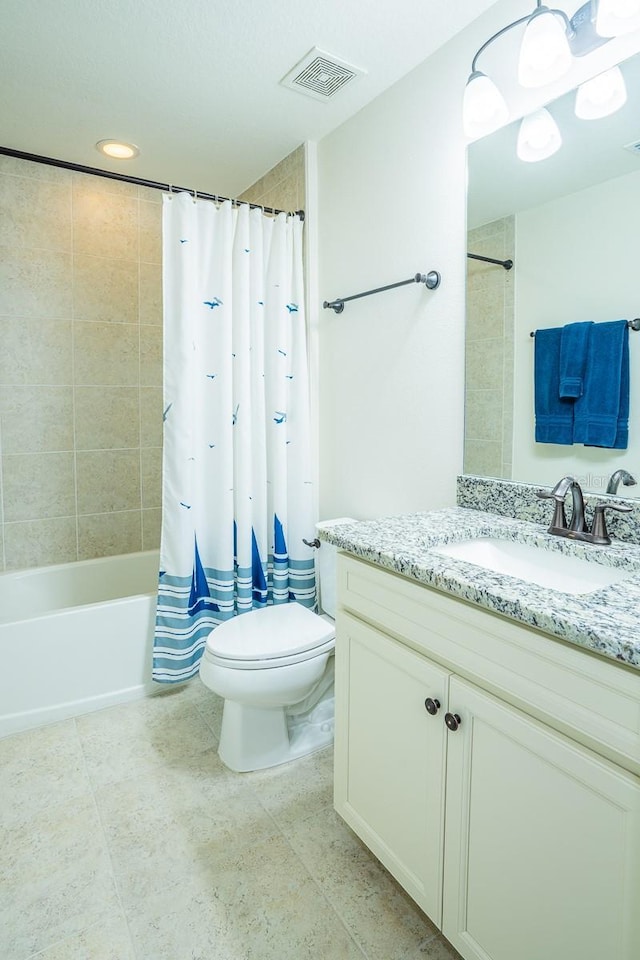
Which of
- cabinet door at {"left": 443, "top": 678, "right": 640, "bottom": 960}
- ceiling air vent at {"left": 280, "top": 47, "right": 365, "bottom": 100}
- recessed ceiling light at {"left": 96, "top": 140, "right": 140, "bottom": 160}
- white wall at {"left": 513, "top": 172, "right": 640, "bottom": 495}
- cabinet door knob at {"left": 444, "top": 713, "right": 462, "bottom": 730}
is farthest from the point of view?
recessed ceiling light at {"left": 96, "top": 140, "right": 140, "bottom": 160}

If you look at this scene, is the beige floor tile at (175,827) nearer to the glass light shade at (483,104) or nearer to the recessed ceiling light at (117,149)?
the glass light shade at (483,104)

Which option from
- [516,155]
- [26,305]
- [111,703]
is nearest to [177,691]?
[111,703]

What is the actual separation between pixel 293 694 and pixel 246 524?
71cm

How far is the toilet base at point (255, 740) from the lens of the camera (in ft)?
5.82

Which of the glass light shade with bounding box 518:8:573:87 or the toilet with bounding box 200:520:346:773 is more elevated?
the glass light shade with bounding box 518:8:573:87

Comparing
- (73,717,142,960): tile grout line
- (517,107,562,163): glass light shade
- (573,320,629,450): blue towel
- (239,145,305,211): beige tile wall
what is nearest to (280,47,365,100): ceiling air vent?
(239,145,305,211): beige tile wall

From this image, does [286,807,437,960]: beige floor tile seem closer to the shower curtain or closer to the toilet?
the toilet

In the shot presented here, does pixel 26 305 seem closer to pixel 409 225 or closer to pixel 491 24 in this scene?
pixel 409 225

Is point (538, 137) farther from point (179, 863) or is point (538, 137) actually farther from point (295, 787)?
point (179, 863)

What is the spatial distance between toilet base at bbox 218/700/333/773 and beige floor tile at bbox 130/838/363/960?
0.37 meters

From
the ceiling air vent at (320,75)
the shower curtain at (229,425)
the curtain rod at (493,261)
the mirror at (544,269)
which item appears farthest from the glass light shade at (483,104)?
the shower curtain at (229,425)

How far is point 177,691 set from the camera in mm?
2289

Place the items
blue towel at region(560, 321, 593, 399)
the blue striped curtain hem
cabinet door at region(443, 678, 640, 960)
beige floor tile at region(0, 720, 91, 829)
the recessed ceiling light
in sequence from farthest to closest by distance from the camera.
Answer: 1. the recessed ceiling light
2. the blue striped curtain hem
3. beige floor tile at region(0, 720, 91, 829)
4. blue towel at region(560, 321, 593, 399)
5. cabinet door at region(443, 678, 640, 960)

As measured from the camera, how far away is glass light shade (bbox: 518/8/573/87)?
4.13 ft
